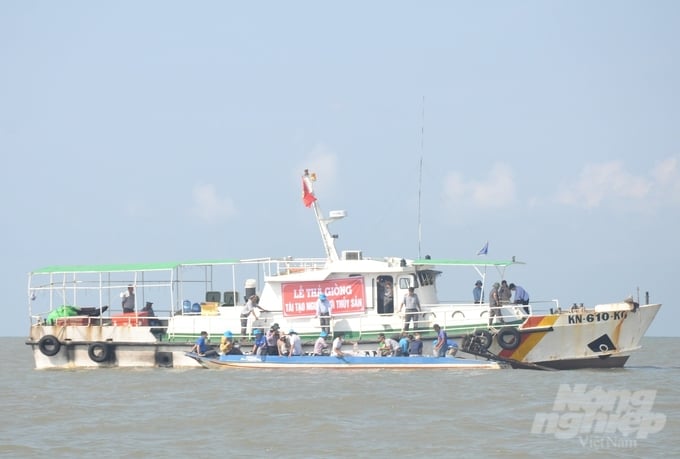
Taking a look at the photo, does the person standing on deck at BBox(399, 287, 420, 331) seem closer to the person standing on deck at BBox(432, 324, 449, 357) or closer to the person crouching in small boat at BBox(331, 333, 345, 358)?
the person standing on deck at BBox(432, 324, 449, 357)

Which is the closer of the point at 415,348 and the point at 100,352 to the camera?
the point at 415,348

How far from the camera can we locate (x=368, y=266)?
97.5ft

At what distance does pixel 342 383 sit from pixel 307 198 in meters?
6.55

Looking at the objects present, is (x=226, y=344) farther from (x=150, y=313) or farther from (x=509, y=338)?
(x=509, y=338)

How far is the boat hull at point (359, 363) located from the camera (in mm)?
27297

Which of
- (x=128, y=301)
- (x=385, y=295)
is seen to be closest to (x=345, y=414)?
(x=385, y=295)

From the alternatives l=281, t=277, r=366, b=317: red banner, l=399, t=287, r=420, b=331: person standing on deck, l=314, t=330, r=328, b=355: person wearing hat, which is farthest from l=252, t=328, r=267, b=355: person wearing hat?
l=399, t=287, r=420, b=331: person standing on deck

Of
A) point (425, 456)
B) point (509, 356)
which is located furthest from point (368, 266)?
point (425, 456)

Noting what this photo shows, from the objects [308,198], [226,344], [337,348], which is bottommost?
[337,348]

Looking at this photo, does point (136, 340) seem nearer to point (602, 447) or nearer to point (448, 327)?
point (448, 327)

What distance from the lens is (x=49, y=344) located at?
31.1 m

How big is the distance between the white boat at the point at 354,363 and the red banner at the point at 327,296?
205cm

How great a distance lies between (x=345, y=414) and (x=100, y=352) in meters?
10.6

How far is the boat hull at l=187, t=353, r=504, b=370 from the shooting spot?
89.6 feet
